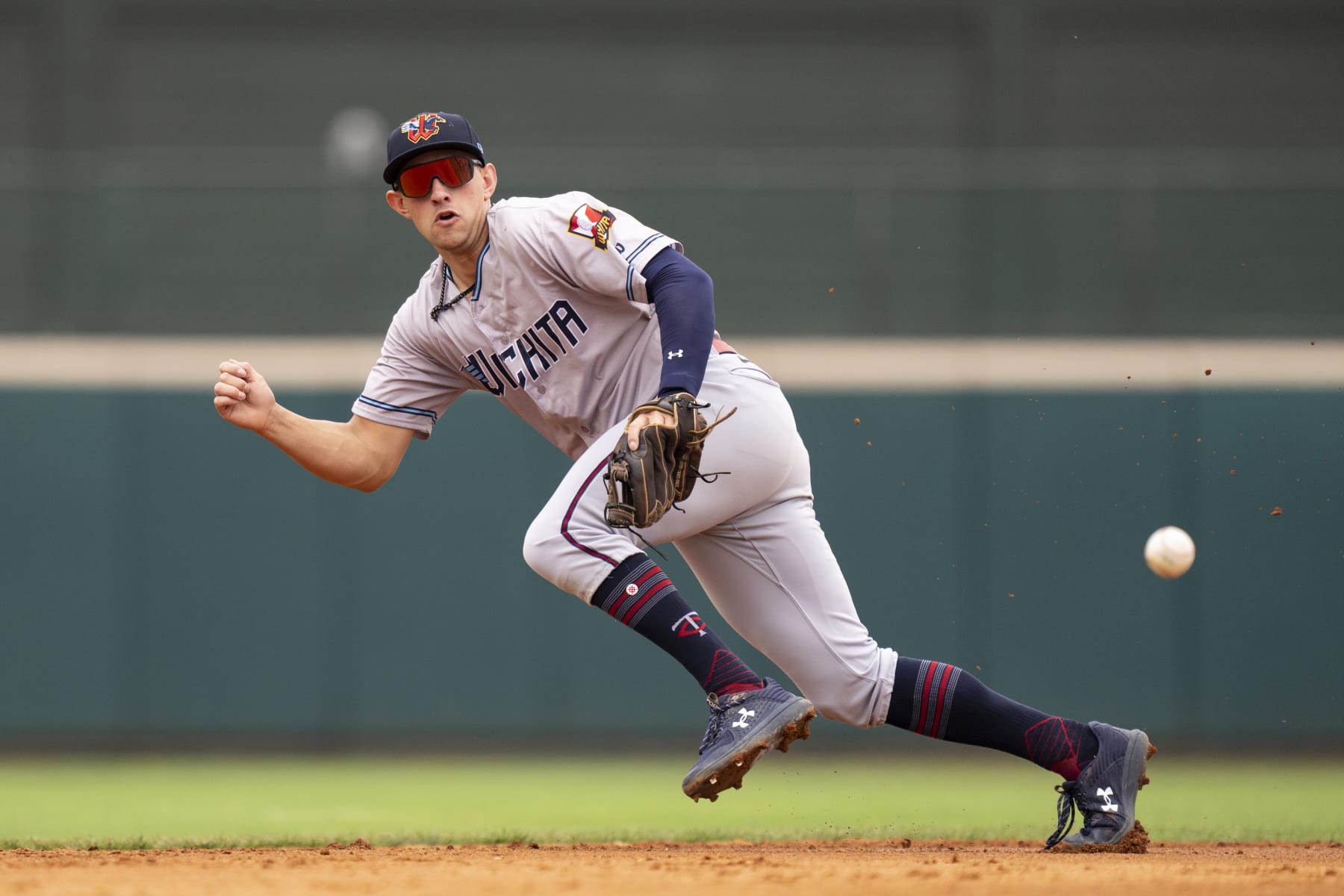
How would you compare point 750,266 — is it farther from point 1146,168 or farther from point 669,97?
point 669,97

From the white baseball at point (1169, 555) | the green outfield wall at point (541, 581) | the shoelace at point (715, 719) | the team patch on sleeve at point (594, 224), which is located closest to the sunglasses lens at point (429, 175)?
the team patch on sleeve at point (594, 224)

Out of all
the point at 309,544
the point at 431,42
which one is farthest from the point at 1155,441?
the point at 431,42

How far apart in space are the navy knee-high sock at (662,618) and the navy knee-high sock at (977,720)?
0.44 m

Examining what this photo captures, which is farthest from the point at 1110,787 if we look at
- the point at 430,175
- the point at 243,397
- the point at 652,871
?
the point at 243,397

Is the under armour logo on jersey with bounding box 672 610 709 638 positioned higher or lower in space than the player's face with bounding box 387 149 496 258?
lower

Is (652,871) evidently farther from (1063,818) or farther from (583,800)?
(583,800)

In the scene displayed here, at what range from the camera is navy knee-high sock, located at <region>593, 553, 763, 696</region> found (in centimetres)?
323

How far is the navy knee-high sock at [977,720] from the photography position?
3.47m

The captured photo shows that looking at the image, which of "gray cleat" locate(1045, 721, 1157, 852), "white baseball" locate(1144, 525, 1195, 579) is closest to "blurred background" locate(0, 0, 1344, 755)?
"white baseball" locate(1144, 525, 1195, 579)

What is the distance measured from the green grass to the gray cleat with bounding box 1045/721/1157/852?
0.95 meters

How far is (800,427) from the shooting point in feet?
25.0

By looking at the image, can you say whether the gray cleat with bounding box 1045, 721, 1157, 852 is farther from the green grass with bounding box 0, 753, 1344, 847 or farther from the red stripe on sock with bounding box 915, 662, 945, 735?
the green grass with bounding box 0, 753, 1344, 847

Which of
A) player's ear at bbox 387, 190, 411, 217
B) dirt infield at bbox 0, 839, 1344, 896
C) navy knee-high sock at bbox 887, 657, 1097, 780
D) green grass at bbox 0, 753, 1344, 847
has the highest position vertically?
player's ear at bbox 387, 190, 411, 217

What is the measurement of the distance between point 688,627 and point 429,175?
1.18 meters
